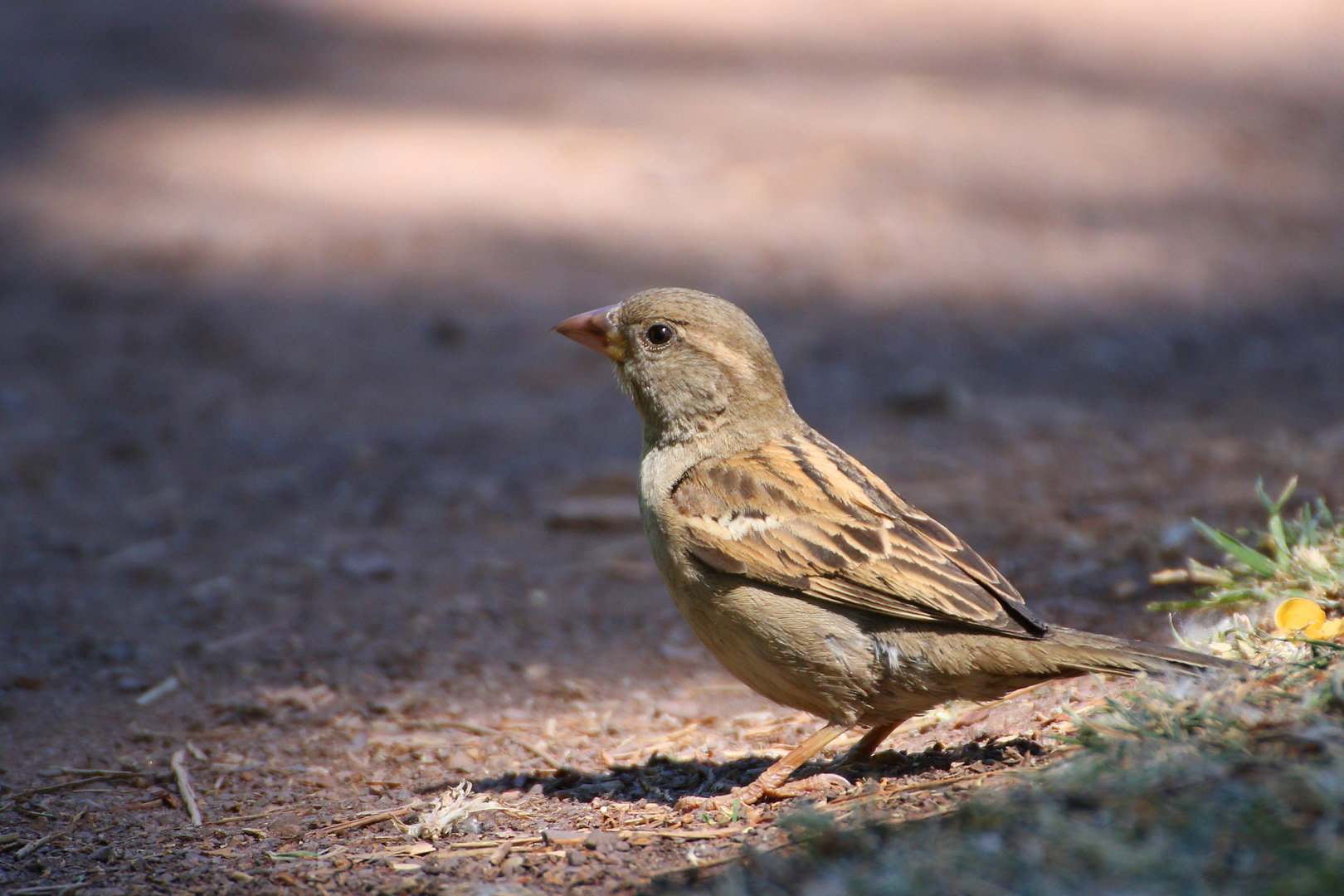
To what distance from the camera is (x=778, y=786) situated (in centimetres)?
352

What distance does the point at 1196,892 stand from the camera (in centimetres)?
211

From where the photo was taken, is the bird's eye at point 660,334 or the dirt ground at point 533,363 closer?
the dirt ground at point 533,363

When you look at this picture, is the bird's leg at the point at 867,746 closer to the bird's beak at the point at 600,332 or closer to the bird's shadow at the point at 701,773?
the bird's shadow at the point at 701,773

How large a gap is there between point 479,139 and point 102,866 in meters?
8.25

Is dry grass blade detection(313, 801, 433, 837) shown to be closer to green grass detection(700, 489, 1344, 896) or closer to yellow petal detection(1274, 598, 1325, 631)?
green grass detection(700, 489, 1344, 896)

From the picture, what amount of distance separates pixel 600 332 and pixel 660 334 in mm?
242

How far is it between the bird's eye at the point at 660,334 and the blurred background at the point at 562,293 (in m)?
1.44

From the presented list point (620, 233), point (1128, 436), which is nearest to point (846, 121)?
point (620, 233)

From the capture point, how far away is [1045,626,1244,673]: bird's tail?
10.2 ft

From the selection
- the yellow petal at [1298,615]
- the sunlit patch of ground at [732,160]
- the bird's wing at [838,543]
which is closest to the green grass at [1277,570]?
the yellow petal at [1298,615]

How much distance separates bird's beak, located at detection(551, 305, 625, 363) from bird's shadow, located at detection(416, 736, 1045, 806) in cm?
144

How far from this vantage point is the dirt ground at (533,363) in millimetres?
4059

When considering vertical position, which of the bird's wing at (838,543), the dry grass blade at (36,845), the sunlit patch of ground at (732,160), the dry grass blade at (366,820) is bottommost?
the dry grass blade at (36,845)

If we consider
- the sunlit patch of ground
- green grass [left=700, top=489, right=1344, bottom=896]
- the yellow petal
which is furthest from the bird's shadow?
the sunlit patch of ground
